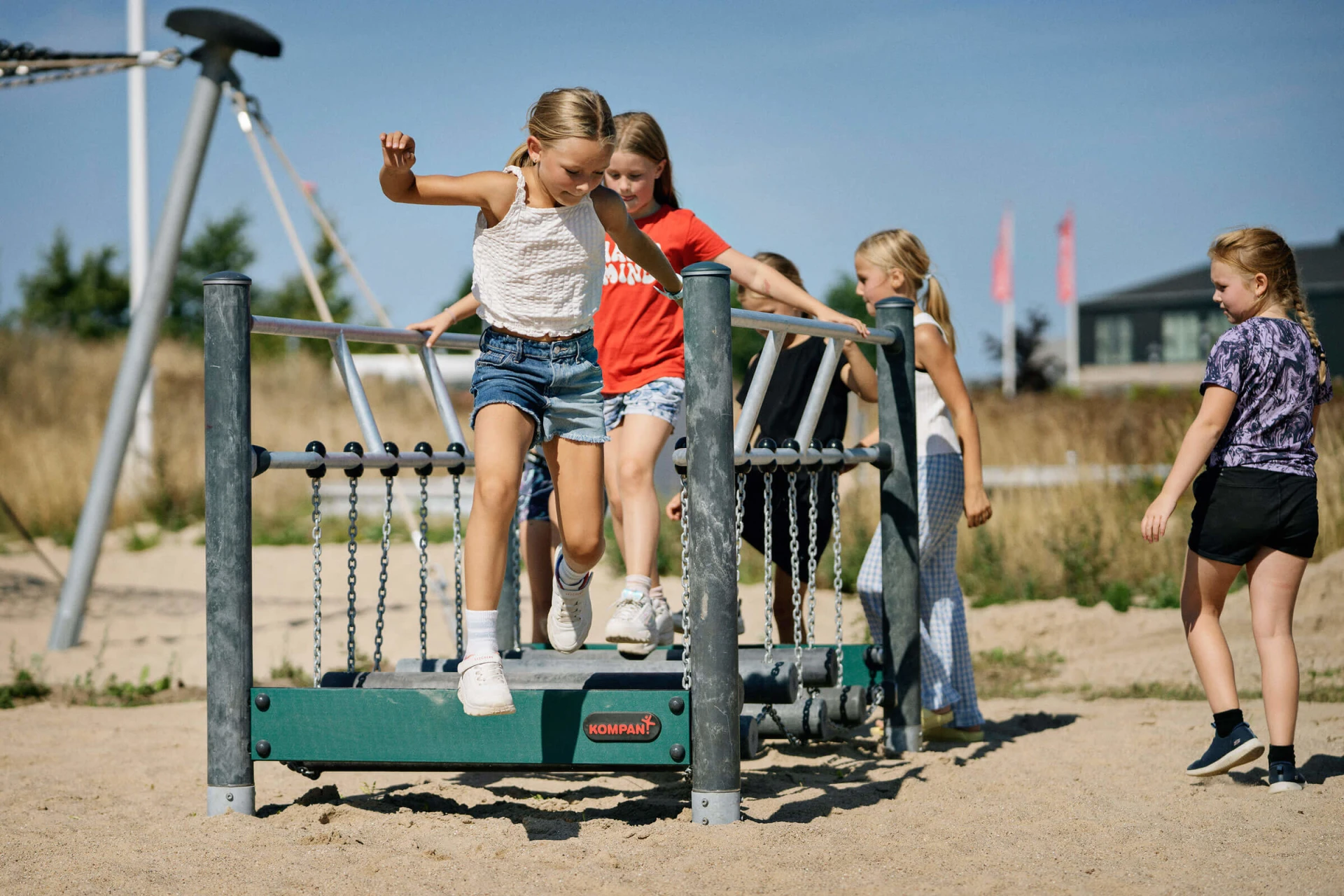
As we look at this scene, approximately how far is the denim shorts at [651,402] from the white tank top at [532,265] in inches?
30.4

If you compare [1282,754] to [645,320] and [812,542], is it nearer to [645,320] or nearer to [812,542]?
[812,542]

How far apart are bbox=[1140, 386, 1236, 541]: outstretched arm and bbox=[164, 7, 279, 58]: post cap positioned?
20.7ft

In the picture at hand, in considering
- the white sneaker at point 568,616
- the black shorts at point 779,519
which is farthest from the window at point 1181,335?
the white sneaker at point 568,616

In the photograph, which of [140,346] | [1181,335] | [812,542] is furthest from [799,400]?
[1181,335]

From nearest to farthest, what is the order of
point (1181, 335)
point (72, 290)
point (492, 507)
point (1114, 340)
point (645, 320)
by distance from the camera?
point (492, 507), point (645, 320), point (72, 290), point (1181, 335), point (1114, 340)

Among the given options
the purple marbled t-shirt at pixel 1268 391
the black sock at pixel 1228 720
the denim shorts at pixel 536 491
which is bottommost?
the black sock at pixel 1228 720

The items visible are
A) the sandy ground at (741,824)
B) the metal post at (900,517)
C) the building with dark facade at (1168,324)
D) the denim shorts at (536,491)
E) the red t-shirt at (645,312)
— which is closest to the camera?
the sandy ground at (741,824)

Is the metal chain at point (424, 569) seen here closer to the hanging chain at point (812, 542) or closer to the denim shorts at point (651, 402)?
the denim shorts at point (651, 402)

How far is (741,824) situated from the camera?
138 inches

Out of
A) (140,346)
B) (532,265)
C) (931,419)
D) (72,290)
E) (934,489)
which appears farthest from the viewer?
(72,290)

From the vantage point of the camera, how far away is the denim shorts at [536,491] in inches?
208

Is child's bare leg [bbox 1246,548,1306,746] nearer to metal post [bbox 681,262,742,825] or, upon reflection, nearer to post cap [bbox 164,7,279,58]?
metal post [bbox 681,262,742,825]

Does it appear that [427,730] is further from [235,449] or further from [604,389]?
[604,389]

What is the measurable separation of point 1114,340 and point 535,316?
172 ft
